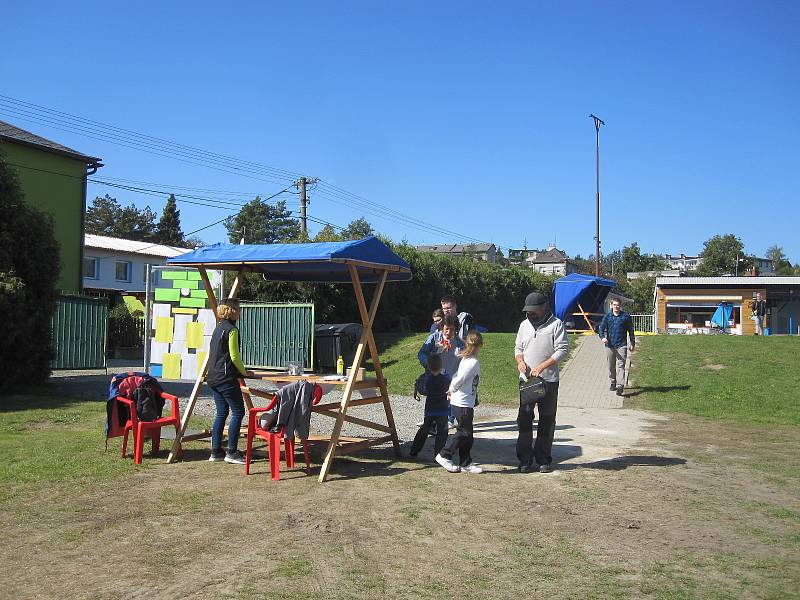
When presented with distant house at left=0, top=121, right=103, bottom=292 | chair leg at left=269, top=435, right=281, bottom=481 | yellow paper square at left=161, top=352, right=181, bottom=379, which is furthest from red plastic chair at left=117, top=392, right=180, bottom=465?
distant house at left=0, top=121, right=103, bottom=292

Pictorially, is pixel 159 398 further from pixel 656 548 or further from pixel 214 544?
Result: pixel 656 548

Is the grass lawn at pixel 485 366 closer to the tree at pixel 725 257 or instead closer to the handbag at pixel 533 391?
the handbag at pixel 533 391

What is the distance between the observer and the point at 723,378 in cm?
1623

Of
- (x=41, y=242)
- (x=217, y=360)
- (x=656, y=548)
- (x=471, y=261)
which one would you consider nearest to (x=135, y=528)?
(x=217, y=360)

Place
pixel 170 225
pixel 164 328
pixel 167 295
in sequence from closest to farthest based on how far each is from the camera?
pixel 167 295
pixel 164 328
pixel 170 225

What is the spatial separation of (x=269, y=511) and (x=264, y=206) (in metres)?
85.2

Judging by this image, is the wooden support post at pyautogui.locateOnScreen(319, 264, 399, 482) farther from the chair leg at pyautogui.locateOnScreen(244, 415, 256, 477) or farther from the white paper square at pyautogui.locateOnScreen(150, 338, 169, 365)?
the white paper square at pyautogui.locateOnScreen(150, 338, 169, 365)

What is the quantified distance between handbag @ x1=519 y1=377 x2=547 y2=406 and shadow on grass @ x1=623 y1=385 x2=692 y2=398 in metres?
7.98

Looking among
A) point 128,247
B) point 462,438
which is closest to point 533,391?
point 462,438

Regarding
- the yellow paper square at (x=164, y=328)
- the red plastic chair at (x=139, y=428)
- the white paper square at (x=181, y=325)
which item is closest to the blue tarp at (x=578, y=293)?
the white paper square at (x=181, y=325)

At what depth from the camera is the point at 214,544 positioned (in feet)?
17.1

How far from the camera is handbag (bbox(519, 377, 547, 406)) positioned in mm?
7664

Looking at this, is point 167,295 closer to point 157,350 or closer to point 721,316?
point 157,350

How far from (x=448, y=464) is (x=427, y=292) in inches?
816
